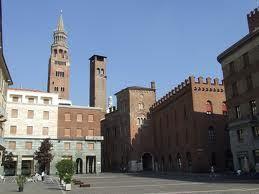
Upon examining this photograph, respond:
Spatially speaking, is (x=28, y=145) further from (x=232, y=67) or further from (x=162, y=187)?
(x=162, y=187)

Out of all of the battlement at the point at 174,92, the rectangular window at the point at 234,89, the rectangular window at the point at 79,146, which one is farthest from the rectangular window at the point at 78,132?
the rectangular window at the point at 234,89

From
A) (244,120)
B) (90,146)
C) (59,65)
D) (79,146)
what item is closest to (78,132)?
(79,146)

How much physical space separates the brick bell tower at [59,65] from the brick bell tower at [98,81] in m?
12.7

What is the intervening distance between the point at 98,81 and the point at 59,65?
1912cm

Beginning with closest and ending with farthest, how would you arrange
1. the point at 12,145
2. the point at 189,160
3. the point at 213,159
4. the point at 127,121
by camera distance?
1. the point at 213,159
2. the point at 189,160
3. the point at 12,145
4. the point at 127,121

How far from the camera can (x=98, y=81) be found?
106m

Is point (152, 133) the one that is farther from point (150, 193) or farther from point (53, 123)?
point (150, 193)

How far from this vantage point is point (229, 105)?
44469mm

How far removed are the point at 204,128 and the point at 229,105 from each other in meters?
11.2

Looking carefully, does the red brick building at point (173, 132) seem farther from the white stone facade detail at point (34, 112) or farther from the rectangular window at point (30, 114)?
the rectangular window at point (30, 114)

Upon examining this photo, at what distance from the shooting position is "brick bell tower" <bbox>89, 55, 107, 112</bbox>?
339 feet

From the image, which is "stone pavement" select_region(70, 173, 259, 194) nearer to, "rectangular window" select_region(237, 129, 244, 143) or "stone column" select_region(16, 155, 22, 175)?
"rectangular window" select_region(237, 129, 244, 143)

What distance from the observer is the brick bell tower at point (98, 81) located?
103419mm

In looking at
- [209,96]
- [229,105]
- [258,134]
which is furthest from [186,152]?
[258,134]
